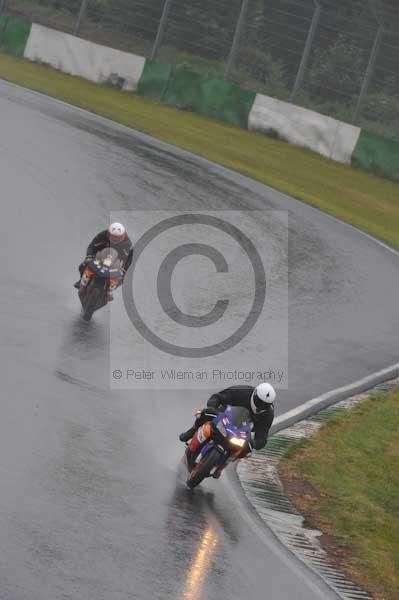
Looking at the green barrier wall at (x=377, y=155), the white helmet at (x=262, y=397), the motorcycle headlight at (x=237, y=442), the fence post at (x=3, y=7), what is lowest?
the motorcycle headlight at (x=237, y=442)

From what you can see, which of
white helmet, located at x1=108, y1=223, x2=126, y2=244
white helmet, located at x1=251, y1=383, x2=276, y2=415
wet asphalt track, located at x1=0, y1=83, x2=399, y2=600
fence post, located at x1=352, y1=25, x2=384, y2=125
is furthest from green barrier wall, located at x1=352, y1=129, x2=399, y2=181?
white helmet, located at x1=251, y1=383, x2=276, y2=415

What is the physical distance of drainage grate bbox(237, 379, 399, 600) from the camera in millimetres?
10750

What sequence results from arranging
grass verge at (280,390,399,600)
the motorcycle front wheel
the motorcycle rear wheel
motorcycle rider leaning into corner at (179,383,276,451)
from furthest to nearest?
1. the motorcycle front wheel
2. motorcycle rider leaning into corner at (179,383,276,451)
3. the motorcycle rear wheel
4. grass verge at (280,390,399,600)

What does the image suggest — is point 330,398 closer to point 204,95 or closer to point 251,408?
point 251,408

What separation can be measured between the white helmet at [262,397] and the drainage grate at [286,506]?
41.2 inches

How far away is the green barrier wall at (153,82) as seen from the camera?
39.4 metres

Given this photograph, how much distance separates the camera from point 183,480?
12.3 metres

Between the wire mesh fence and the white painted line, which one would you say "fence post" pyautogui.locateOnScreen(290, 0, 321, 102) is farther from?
the white painted line

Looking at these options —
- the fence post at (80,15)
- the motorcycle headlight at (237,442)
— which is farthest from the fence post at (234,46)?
the motorcycle headlight at (237,442)

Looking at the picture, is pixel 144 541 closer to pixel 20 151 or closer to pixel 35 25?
pixel 20 151

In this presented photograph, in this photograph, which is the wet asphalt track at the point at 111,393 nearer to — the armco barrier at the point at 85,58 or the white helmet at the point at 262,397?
the white helmet at the point at 262,397

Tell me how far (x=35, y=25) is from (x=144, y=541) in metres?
33.4

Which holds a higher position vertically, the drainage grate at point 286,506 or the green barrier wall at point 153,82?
the green barrier wall at point 153,82

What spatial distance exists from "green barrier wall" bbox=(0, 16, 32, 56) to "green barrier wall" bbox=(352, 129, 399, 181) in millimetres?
12843
